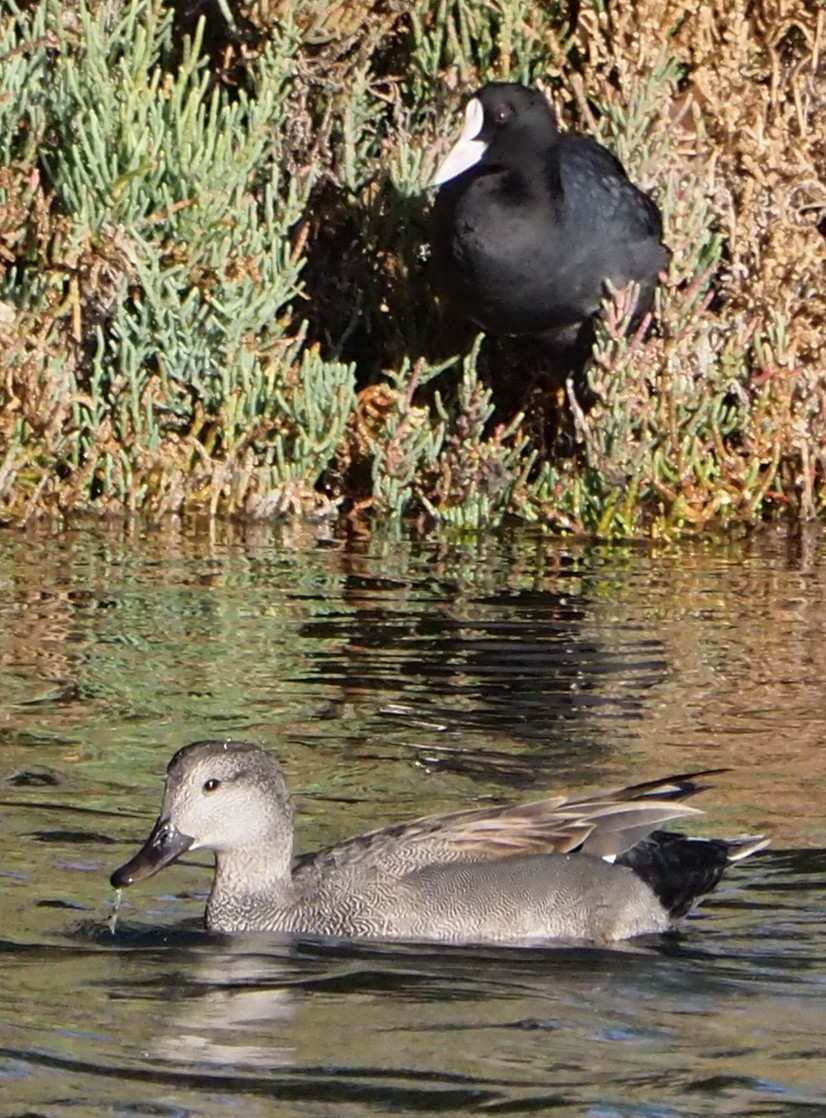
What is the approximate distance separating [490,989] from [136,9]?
265 inches

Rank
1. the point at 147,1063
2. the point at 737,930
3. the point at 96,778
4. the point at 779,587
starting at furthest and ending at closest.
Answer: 1. the point at 779,587
2. the point at 96,778
3. the point at 737,930
4. the point at 147,1063

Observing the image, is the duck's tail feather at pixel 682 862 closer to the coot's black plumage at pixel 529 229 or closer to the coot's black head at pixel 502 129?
the coot's black plumage at pixel 529 229

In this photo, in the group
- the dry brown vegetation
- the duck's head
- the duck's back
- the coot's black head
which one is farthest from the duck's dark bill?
the coot's black head

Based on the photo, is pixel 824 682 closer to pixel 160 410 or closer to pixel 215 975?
pixel 215 975

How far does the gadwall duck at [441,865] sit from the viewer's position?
4.98 m

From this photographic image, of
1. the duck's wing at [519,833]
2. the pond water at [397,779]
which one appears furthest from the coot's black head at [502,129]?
the duck's wing at [519,833]

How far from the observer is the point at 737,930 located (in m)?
5.01

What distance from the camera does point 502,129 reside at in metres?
10.2

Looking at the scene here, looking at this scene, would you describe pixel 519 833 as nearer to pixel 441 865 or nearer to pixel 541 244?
pixel 441 865

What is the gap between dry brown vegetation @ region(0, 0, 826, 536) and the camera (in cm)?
1006

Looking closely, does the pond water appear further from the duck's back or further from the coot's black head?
the coot's black head

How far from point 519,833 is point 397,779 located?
3.17ft

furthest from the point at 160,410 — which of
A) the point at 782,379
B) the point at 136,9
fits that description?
the point at 782,379

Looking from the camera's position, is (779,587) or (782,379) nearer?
(779,587)
